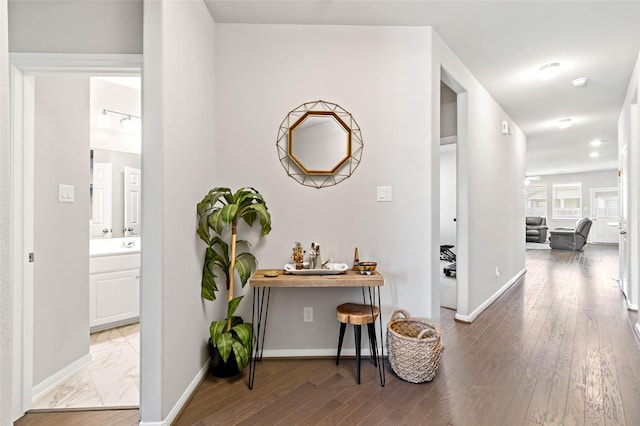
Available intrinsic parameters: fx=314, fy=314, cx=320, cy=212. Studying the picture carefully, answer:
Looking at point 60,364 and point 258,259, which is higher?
point 258,259

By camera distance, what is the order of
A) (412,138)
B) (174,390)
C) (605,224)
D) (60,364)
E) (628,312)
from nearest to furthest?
(174,390) < (60,364) < (412,138) < (628,312) < (605,224)

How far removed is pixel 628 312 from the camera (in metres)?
3.57

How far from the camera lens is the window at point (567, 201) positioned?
11.3 m

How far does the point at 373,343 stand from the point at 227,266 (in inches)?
47.6

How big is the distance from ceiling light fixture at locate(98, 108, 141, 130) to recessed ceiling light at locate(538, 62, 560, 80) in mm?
4477

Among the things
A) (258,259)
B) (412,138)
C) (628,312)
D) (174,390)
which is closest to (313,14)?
(412,138)

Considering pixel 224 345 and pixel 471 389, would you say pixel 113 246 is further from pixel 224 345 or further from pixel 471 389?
pixel 471 389

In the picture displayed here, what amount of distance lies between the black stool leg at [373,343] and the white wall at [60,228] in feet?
7.07

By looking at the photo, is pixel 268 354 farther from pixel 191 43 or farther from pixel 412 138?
pixel 191 43

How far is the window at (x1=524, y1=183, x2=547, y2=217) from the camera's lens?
39.6 ft

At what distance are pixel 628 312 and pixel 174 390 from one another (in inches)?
185

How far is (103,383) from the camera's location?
2.15 metres

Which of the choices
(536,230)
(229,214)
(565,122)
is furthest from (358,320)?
(536,230)

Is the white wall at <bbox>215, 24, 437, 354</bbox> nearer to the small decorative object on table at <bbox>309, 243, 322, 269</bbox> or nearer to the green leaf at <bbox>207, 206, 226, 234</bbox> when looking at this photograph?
the small decorative object on table at <bbox>309, 243, 322, 269</bbox>
